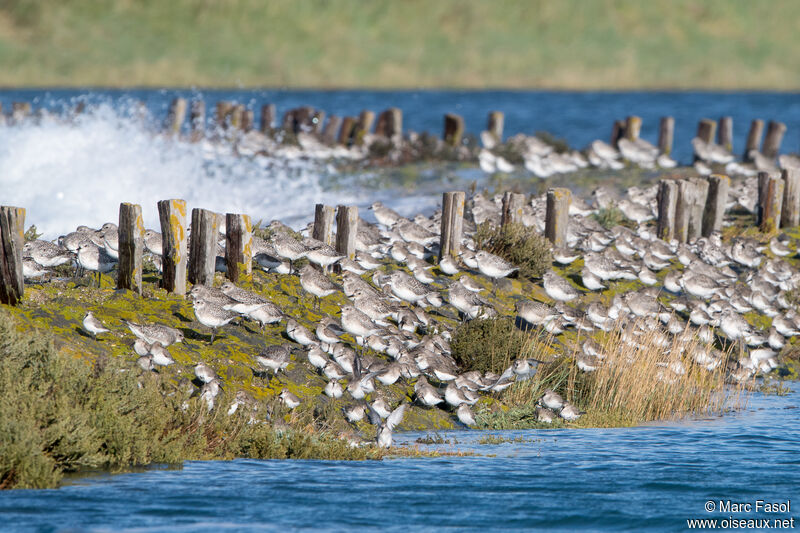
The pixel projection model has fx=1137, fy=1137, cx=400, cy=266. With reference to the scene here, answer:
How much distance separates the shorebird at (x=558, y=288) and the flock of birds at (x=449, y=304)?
26 mm

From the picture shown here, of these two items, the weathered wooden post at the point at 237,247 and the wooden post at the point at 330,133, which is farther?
the wooden post at the point at 330,133

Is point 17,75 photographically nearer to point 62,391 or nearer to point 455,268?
point 455,268

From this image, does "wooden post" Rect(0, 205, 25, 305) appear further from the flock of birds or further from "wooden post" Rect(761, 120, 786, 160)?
"wooden post" Rect(761, 120, 786, 160)

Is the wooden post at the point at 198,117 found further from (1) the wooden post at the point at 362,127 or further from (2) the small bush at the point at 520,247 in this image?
(2) the small bush at the point at 520,247

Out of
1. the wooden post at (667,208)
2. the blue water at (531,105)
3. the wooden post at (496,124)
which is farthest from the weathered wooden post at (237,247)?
the blue water at (531,105)

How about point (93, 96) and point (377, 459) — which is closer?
point (377, 459)

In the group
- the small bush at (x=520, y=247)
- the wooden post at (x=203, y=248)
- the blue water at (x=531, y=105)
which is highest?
the wooden post at (x=203, y=248)

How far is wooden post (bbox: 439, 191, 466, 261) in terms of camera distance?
838 inches

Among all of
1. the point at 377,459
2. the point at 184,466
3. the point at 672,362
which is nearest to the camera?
the point at 184,466

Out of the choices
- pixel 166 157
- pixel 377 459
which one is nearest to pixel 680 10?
pixel 166 157

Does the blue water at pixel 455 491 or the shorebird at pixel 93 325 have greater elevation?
the shorebird at pixel 93 325

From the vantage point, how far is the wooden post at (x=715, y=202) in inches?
1011

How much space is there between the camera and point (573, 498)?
42.1ft

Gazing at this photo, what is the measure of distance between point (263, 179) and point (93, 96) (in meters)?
37.7
